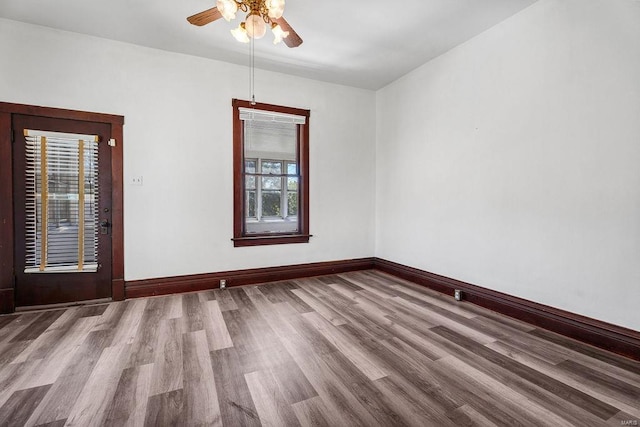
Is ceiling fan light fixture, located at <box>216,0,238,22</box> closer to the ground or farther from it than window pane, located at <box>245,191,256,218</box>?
farther from it

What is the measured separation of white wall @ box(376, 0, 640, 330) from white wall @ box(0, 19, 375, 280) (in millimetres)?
1837

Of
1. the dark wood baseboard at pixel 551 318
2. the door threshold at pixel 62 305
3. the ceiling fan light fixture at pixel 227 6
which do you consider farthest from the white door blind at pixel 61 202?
the dark wood baseboard at pixel 551 318

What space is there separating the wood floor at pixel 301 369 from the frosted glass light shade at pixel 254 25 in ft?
8.34

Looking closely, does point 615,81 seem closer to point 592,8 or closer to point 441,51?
point 592,8

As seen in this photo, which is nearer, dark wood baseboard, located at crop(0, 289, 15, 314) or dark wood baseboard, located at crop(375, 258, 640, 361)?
dark wood baseboard, located at crop(375, 258, 640, 361)

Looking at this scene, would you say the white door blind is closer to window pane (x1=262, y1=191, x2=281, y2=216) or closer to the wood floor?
the wood floor

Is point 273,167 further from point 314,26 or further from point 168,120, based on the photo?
point 314,26

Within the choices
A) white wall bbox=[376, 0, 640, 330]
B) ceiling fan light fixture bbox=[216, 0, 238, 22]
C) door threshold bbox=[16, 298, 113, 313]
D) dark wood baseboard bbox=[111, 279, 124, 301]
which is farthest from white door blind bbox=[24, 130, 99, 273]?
white wall bbox=[376, 0, 640, 330]

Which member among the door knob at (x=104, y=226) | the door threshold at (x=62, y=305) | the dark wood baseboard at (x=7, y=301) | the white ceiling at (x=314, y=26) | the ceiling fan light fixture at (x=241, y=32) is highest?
the white ceiling at (x=314, y=26)

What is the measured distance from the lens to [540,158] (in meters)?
2.81

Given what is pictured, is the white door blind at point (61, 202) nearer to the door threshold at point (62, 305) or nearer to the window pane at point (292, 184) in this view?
the door threshold at point (62, 305)

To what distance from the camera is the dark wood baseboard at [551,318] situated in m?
2.28

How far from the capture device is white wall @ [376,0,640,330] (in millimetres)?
2314

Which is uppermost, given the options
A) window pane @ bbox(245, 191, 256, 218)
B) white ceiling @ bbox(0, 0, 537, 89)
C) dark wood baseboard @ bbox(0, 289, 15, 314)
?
white ceiling @ bbox(0, 0, 537, 89)
